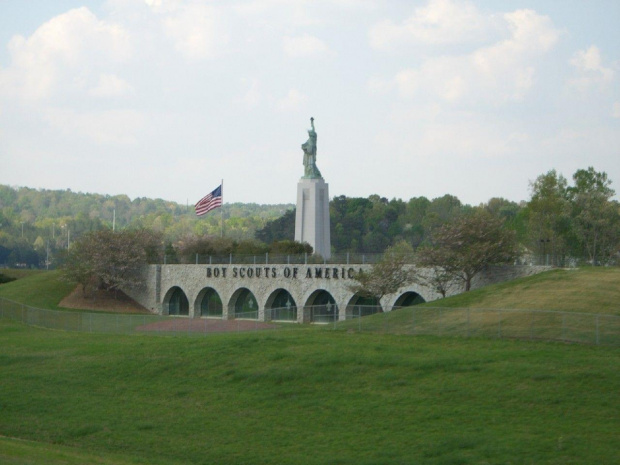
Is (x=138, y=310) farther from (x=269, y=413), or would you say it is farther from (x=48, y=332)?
(x=269, y=413)

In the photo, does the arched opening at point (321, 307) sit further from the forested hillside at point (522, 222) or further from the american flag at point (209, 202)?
the american flag at point (209, 202)

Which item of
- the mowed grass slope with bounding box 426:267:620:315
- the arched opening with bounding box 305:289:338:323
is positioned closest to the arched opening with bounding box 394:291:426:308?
the arched opening with bounding box 305:289:338:323

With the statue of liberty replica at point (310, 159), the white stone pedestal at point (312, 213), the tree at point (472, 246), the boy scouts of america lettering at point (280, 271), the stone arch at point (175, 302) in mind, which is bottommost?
the stone arch at point (175, 302)

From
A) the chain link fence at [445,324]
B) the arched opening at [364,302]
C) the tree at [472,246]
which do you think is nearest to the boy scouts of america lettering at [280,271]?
the arched opening at [364,302]

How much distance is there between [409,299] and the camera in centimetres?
5353

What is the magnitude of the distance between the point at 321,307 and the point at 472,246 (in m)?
15.9

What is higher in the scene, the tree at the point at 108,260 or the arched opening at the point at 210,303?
the tree at the point at 108,260

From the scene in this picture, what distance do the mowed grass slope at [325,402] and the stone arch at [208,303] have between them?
36.9 m

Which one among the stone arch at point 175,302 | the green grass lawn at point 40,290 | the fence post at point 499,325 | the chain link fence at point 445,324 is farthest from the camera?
the stone arch at point 175,302

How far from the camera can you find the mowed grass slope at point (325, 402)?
22.1m

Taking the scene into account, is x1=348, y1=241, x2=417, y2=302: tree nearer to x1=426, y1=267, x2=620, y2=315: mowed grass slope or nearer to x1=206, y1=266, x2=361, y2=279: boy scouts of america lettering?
x1=206, y1=266, x2=361, y2=279: boy scouts of america lettering

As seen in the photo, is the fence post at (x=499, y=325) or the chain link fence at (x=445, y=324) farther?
the fence post at (x=499, y=325)

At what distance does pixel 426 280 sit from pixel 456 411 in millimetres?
25621

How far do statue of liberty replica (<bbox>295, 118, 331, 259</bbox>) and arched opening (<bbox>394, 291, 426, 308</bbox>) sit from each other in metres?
15.9
